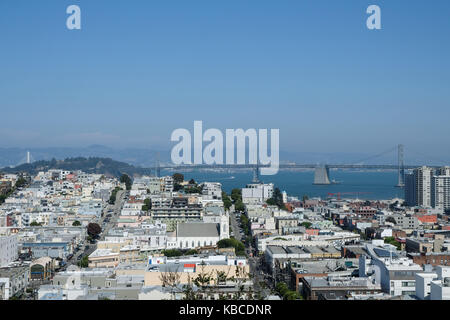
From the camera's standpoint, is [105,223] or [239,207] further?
[239,207]

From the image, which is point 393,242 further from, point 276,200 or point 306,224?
point 276,200

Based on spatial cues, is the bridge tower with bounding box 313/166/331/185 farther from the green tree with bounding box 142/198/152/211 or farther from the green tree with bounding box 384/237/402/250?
the green tree with bounding box 384/237/402/250

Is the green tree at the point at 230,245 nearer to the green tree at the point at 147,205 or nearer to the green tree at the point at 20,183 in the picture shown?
the green tree at the point at 147,205

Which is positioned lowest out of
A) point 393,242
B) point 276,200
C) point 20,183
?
point 393,242

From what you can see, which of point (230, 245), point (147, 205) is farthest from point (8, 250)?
point (147, 205)

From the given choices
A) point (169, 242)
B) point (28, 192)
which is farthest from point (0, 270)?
point (28, 192)

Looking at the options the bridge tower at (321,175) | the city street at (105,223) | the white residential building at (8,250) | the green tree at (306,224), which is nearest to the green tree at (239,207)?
the green tree at (306,224)

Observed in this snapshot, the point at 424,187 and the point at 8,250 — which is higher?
the point at 424,187

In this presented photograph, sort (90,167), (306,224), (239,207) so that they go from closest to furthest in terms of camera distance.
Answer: (306,224) → (239,207) → (90,167)

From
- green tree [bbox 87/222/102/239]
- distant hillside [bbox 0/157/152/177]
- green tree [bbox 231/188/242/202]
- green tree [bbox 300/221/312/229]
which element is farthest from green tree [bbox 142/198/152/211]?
distant hillside [bbox 0/157/152/177]

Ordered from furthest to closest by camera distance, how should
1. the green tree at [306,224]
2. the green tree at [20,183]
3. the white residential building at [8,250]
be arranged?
1. the green tree at [20,183]
2. the green tree at [306,224]
3. the white residential building at [8,250]
